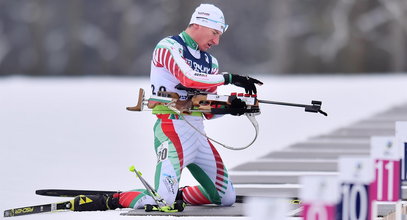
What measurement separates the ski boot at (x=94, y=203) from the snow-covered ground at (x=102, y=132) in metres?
0.05

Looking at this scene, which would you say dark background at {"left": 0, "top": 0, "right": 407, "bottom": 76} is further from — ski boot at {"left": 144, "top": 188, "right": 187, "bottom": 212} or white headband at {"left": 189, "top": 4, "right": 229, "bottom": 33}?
ski boot at {"left": 144, "top": 188, "right": 187, "bottom": 212}

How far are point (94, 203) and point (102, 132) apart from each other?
9.34 m

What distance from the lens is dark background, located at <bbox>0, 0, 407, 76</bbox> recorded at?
192 ft

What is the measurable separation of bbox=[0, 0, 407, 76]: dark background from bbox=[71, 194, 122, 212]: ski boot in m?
48.4

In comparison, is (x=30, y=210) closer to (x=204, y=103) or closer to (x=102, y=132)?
(x=204, y=103)

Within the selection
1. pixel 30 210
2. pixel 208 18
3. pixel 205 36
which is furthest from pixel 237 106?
pixel 30 210

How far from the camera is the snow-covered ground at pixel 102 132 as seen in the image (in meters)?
11.3

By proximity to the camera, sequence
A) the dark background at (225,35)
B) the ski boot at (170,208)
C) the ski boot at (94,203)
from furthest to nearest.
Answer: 1. the dark background at (225,35)
2. the ski boot at (94,203)
3. the ski boot at (170,208)

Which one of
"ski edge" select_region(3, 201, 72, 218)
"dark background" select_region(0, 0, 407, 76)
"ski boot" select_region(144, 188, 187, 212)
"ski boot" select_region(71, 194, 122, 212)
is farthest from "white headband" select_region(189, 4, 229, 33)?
"dark background" select_region(0, 0, 407, 76)

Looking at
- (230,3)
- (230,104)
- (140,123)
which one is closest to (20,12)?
(230,3)

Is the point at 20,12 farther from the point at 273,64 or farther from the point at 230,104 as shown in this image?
the point at 230,104

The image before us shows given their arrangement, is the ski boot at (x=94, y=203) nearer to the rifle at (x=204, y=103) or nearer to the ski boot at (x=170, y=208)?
the ski boot at (x=170, y=208)

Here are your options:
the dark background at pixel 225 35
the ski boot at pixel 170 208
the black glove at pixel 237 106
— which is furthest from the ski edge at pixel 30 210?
the dark background at pixel 225 35

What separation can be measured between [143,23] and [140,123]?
41.6 m
